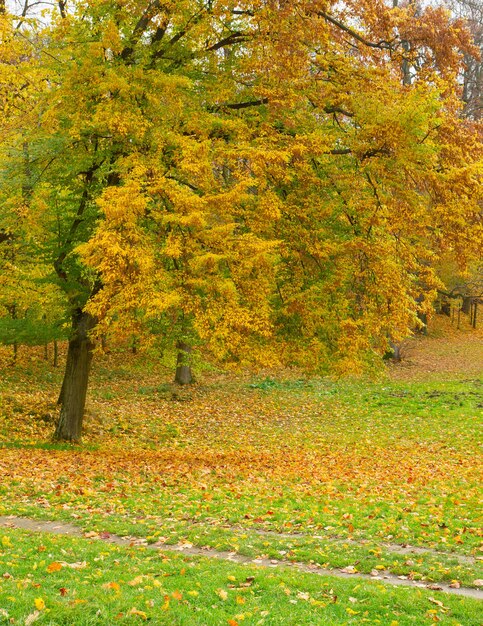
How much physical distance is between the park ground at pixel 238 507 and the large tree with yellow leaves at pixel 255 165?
269cm

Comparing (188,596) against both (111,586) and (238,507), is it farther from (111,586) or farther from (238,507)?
(238,507)

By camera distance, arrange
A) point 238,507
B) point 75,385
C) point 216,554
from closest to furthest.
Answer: point 216,554
point 238,507
point 75,385

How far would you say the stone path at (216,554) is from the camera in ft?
22.7

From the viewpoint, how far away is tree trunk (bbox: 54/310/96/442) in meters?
14.8

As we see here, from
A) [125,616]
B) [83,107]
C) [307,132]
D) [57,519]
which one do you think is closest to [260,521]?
[57,519]

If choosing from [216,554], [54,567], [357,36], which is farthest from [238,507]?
[357,36]

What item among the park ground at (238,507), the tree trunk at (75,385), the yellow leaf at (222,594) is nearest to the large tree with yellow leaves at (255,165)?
the tree trunk at (75,385)

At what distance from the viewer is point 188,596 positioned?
239 inches

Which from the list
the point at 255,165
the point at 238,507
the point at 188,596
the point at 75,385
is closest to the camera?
the point at 188,596

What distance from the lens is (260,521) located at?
32.2 ft

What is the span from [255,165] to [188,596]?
6.63m

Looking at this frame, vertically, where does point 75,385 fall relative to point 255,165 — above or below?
below

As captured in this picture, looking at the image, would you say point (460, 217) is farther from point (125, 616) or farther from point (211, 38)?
point (125, 616)

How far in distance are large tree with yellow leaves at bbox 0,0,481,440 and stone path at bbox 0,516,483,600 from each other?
3116 millimetres
